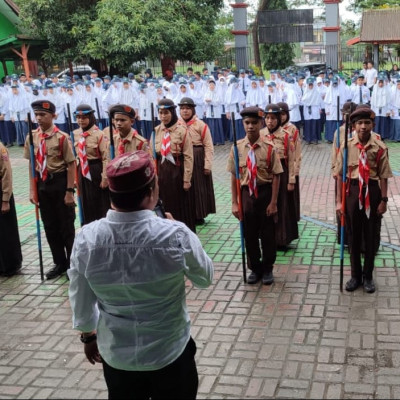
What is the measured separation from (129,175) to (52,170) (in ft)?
12.6

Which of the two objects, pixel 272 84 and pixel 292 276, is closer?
pixel 292 276

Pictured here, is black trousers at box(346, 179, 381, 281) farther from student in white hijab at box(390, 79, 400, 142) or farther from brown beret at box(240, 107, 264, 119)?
student in white hijab at box(390, 79, 400, 142)

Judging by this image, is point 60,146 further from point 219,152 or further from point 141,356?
point 219,152

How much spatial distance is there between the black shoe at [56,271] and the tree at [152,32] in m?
13.3

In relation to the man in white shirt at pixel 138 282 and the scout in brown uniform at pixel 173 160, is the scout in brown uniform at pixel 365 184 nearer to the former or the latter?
the scout in brown uniform at pixel 173 160

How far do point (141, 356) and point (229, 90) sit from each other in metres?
13.3

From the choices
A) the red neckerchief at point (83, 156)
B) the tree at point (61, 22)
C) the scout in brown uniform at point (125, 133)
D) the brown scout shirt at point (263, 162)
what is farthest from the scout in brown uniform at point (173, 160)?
the tree at point (61, 22)

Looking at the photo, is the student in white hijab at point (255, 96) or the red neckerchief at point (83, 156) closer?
the red neckerchief at point (83, 156)

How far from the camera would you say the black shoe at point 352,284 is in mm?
5344

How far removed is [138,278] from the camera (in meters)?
2.38

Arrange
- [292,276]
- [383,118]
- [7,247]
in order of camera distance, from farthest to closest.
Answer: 1. [383,118]
2. [7,247]
3. [292,276]

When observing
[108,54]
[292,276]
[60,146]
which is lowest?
[292,276]

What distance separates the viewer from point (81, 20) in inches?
802

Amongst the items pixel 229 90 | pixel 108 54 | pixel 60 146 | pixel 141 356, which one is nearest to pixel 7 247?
pixel 60 146
